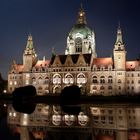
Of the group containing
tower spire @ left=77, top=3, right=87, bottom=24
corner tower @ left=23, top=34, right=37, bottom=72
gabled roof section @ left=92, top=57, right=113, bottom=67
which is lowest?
gabled roof section @ left=92, top=57, right=113, bottom=67

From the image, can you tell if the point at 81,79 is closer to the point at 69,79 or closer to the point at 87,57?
the point at 69,79

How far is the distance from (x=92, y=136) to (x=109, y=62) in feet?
356

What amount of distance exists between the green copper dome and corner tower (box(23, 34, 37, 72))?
19.3 metres

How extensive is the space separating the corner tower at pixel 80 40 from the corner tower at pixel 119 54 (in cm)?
1530

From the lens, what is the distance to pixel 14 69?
6176 inches

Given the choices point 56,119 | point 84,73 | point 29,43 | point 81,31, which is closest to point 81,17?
point 81,31

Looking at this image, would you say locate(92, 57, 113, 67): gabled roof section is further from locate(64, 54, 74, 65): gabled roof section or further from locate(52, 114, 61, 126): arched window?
locate(52, 114, 61, 126): arched window

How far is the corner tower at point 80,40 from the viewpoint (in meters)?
159

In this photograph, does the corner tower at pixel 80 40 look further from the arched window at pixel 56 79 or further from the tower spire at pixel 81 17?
the arched window at pixel 56 79

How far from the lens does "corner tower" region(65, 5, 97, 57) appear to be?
159 metres

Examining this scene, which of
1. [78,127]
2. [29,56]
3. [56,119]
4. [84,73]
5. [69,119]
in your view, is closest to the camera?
[78,127]

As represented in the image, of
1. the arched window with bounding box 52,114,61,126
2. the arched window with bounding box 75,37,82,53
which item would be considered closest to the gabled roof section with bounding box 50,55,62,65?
the arched window with bounding box 75,37,82,53

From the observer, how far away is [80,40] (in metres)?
160

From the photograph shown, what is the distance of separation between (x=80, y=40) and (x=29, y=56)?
25064 millimetres
